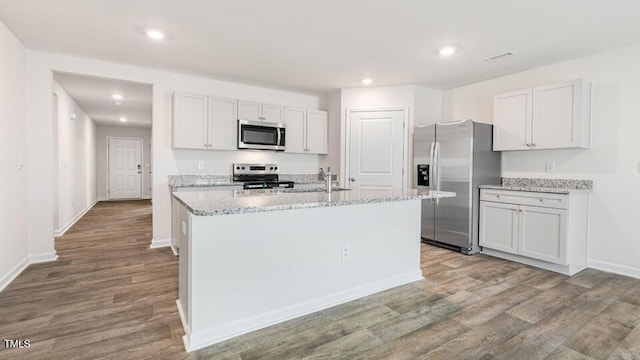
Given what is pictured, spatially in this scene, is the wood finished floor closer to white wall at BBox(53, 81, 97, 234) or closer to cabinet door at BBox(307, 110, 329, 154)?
white wall at BBox(53, 81, 97, 234)

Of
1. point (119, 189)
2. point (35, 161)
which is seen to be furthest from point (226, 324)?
point (119, 189)

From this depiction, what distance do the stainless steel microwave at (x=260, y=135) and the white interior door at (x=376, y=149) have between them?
1.11m

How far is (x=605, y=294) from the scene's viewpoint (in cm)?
282

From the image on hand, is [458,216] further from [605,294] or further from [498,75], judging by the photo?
[498,75]

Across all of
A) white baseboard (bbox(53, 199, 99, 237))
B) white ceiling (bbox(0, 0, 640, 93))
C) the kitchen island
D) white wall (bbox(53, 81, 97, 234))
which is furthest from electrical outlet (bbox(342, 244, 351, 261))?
white wall (bbox(53, 81, 97, 234))

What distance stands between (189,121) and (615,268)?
5.20 metres

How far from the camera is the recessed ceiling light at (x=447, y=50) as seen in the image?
3.30m

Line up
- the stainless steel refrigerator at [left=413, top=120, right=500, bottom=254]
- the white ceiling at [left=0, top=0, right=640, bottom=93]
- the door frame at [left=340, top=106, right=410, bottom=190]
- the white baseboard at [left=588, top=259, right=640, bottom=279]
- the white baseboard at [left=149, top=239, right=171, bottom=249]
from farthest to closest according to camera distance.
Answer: the door frame at [left=340, top=106, right=410, bottom=190] → the white baseboard at [left=149, top=239, right=171, bottom=249] → the stainless steel refrigerator at [left=413, top=120, right=500, bottom=254] → the white baseboard at [left=588, top=259, right=640, bottom=279] → the white ceiling at [left=0, top=0, right=640, bottom=93]

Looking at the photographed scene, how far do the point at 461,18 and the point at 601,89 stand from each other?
206 cm

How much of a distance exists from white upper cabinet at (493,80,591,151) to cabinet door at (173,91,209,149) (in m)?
3.83

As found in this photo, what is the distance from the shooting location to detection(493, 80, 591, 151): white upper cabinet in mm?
3439

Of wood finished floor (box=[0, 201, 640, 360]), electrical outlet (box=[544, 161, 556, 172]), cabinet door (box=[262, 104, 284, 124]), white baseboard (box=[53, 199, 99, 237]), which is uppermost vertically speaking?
cabinet door (box=[262, 104, 284, 124])

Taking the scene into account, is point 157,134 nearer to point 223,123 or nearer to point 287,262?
point 223,123

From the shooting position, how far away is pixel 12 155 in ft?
10.2
